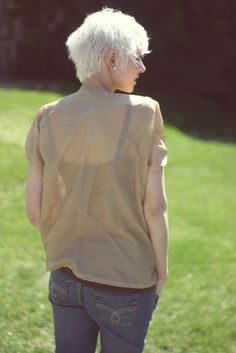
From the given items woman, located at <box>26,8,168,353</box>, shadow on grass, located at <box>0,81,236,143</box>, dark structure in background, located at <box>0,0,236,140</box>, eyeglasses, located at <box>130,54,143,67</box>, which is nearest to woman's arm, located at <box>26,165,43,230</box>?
woman, located at <box>26,8,168,353</box>

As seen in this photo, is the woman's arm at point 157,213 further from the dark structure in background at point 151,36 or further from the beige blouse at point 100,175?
the dark structure in background at point 151,36

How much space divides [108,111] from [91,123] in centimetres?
7

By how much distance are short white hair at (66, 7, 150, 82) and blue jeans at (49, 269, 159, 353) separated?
774 mm

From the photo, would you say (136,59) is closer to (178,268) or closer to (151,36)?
(178,268)

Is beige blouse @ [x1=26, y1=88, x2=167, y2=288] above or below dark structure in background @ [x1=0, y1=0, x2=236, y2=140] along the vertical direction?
above

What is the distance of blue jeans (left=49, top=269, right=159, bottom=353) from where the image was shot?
7.73 ft

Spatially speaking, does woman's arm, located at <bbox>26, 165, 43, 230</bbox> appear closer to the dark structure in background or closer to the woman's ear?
the woman's ear

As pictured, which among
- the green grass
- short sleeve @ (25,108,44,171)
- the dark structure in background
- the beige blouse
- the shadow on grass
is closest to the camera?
the beige blouse

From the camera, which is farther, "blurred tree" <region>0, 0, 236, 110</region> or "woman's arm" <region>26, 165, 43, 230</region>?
"blurred tree" <region>0, 0, 236, 110</region>

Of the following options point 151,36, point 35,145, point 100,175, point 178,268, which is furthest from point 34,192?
point 151,36

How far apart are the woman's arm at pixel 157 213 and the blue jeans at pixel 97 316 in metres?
0.15

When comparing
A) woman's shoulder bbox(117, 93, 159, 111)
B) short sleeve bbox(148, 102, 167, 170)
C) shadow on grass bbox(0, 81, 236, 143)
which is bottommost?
shadow on grass bbox(0, 81, 236, 143)

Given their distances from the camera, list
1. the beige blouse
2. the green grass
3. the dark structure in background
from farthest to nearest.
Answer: the dark structure in background, the green grass, the beige blouse

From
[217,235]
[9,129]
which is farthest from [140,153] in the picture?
[9,129]
